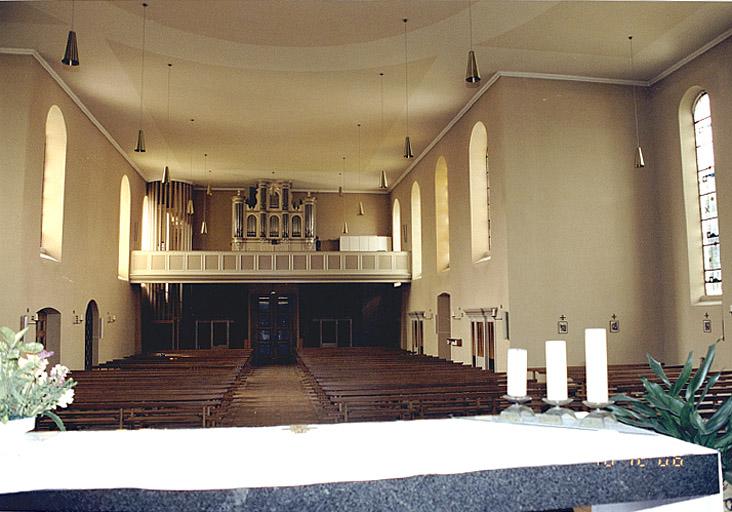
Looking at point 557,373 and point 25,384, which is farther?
point 557,373

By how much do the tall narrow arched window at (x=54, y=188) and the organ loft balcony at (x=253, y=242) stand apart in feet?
18.9

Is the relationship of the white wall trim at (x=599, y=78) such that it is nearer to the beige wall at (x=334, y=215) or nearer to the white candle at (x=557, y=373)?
the beige wall at (x=334, y=215)

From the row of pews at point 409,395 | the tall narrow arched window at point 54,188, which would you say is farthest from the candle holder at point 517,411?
the tall narrow arched window at point 54,188

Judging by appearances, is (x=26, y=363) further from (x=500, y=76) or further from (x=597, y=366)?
(x=500, y=76)

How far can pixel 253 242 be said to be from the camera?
20984 mm

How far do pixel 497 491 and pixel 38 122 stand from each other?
11.4 m

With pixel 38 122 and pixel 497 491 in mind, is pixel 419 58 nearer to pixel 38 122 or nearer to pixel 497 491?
pixel 38 122

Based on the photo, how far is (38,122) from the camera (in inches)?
428

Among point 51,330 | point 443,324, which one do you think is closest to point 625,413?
point 51,330

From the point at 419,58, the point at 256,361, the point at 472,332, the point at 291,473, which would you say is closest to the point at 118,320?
the point at 256,361

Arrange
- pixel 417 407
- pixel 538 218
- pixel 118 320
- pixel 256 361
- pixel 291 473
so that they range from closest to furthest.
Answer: pixel 291 473, pixel 417 407, pixel 538 218, pixel 118 320, pixel 256 361

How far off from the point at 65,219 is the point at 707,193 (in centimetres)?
1206

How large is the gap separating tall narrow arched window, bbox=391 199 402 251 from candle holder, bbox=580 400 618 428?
743 inches

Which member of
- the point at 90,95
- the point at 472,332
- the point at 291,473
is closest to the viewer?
the point at 291,473
